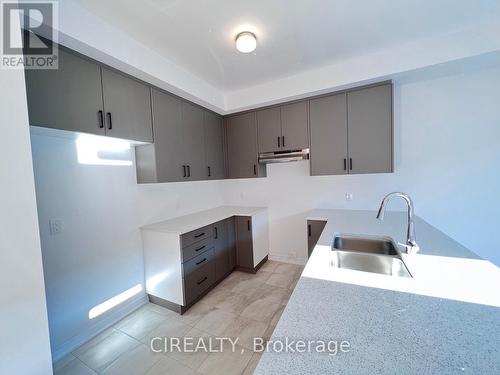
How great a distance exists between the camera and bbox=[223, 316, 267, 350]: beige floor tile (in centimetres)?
178

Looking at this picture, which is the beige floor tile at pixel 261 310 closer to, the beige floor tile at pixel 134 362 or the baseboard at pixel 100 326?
the beige floor tile at pixel 134 362

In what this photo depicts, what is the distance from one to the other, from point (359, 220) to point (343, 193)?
660mm

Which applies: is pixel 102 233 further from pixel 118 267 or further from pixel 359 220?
pixel 359 220

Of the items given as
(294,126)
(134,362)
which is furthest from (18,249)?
(294,126)

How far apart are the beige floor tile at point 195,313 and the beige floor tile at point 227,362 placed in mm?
469

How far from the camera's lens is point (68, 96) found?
1479 mm

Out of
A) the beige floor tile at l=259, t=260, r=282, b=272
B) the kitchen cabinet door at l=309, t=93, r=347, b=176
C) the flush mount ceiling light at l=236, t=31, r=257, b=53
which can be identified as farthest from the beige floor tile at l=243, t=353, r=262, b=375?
the flush mount ceiling light at l=236, t=31, r=257, b=53

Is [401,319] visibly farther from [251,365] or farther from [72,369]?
[72,369]

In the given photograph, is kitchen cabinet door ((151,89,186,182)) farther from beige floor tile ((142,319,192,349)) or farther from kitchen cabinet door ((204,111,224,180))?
beige floor tile ((142,319,192,349))

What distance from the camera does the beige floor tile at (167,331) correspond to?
72.8 inches

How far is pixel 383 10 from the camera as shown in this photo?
1539 mm

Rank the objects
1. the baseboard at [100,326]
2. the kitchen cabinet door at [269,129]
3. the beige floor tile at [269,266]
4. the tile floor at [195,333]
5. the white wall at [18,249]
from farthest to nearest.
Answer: the beige floor tile at [269,266] < the kitchen cabinet door at [269,129] < the baseboard at [100,326] < the tile floor at [195,333] < the white wall at [18,249]

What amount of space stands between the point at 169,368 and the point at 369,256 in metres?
1.73

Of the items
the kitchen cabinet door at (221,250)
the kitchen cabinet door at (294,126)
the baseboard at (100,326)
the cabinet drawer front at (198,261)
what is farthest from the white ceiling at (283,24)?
the baseboard at (100,326)
